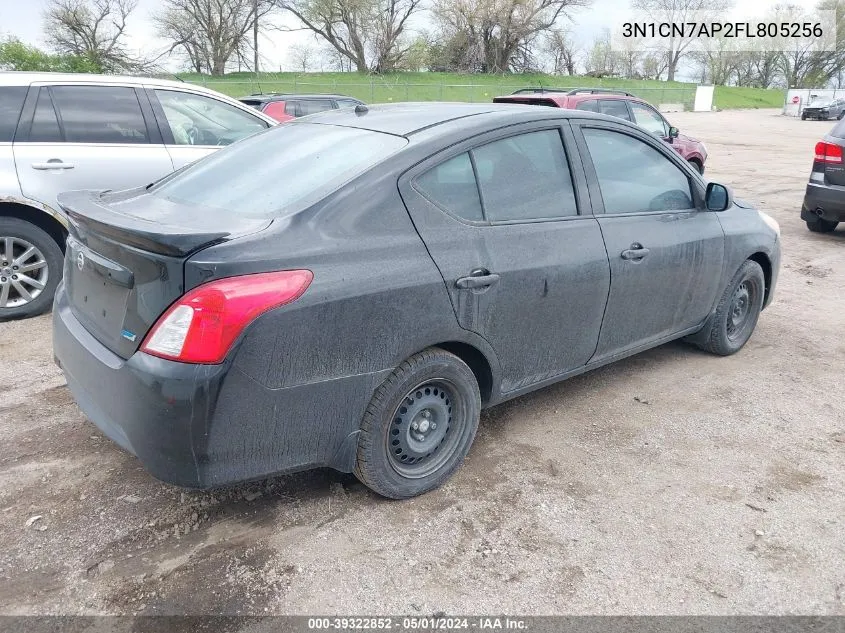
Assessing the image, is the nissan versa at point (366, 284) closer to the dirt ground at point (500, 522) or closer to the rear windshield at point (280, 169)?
the rear windshield at point (280, 169)

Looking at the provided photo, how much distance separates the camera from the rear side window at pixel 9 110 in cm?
513

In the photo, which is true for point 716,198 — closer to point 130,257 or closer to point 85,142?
point 130,257

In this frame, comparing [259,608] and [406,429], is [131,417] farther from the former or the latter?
[406,429]

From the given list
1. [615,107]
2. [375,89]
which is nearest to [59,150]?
[615,107]

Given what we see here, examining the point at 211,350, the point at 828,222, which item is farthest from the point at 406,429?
the point at 828,222

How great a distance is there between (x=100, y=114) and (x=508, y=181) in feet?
12.5

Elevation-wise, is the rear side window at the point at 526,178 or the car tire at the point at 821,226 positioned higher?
the rear side window at the point at 526,178

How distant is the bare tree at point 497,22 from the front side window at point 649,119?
5307 cm

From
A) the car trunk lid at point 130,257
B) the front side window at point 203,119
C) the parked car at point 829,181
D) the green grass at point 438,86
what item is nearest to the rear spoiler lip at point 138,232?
the car trunk lid at point 130,257

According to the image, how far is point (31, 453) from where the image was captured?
10.9 ft

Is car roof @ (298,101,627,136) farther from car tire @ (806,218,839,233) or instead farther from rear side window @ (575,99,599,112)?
rear side window @ (575,99,599,112)

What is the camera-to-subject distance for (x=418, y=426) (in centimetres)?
299

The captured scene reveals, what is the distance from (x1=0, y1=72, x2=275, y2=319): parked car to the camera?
202 inches

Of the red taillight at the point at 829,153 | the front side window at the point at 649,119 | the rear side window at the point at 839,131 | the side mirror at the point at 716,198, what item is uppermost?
the front side window at the point at 649,119
